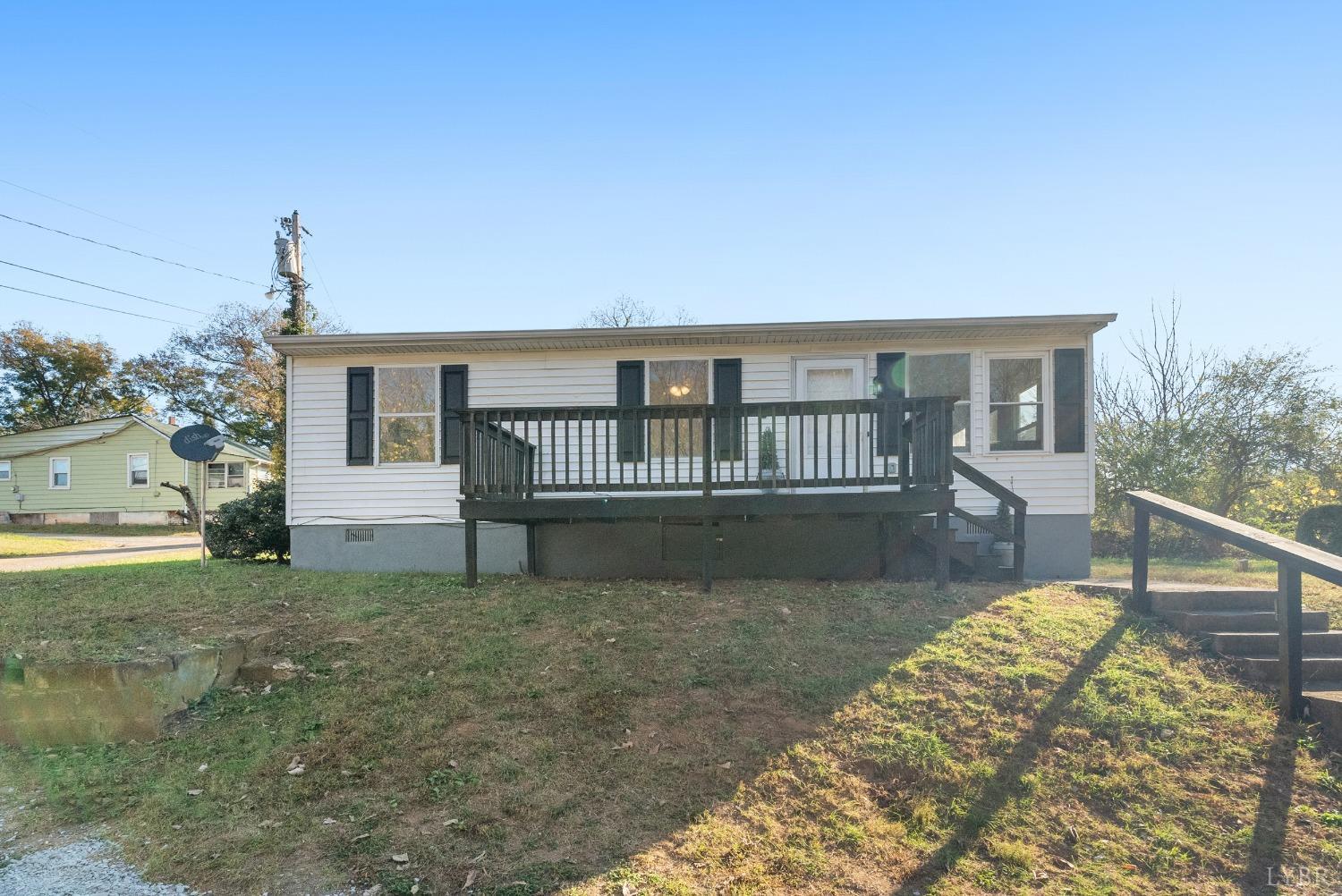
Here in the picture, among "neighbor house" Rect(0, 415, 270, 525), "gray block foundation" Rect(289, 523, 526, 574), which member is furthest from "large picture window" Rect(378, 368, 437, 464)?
"neighbor house" Rect(0, 415, 270, 525)

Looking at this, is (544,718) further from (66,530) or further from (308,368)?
(66,530)

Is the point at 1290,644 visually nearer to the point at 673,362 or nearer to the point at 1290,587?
the point at 1290,587

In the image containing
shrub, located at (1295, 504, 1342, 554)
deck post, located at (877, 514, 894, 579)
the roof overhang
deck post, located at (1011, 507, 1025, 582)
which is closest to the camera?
deck post, located at (1011, 507, 1025, 582)

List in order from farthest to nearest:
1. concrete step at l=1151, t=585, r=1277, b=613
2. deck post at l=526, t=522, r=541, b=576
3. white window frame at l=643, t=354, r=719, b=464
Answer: white window frame at l=643, t=354, r=719, b=464 → deck post at l=526, t=522, r=541, b=576 → concrete step at l=1151, t=585, r=1277, b=613

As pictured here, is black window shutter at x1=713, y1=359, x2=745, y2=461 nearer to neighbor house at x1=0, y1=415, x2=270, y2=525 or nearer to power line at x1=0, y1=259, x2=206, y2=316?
power line at x1=0, y1=259, x2=206, y2=316

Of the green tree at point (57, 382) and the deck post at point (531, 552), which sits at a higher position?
the green tree at point (57, 382)

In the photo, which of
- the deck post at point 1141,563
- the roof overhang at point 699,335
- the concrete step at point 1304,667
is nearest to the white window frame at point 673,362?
the roof overhang at point 699,335

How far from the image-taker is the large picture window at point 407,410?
9.85 m

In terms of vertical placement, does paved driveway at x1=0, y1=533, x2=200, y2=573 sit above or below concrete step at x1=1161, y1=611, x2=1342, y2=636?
below

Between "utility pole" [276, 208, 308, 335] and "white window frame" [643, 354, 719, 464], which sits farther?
"utility pole" [276, 208, 308, 335]

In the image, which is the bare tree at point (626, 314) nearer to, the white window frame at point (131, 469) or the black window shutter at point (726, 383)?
the white window frame at point (131, 469)

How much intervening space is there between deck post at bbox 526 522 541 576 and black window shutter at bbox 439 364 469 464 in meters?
1.54

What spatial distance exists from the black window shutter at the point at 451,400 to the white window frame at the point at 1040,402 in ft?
23.5

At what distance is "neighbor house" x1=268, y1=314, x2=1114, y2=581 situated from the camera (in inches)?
352
